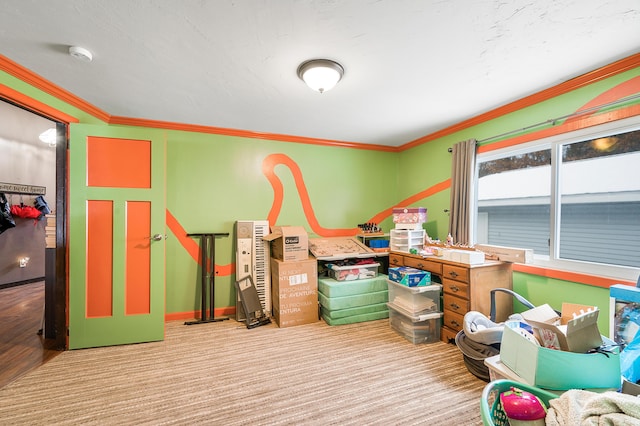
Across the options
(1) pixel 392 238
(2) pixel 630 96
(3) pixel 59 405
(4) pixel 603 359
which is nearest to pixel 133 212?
(3) pixel 59 405

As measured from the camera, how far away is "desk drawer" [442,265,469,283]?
2418mm

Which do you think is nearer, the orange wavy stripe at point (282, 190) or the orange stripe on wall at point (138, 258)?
the orange stripe on wall at point (138, 258)

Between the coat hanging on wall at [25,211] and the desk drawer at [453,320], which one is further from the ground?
the coat hanging on wall at [25,211]

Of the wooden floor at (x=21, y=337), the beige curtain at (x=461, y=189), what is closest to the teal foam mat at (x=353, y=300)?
the beige curtain at (x=461, y=189)

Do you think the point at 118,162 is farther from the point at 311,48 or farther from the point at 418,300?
A: the point at 418,300

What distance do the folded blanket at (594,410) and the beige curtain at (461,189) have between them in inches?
90.2

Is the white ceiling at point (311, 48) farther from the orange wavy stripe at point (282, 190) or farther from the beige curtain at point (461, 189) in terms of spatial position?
the orange wavy stripe at point (282, 190)

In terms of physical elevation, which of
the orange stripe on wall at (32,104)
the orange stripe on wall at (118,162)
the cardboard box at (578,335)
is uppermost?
the orange stripe on wall at (32,104)

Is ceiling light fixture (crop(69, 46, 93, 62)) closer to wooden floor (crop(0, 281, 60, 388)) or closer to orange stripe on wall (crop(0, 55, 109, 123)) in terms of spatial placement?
orange stripe on wall (crop(0, 55, 109, 123))

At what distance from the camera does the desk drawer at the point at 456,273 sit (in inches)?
95.2

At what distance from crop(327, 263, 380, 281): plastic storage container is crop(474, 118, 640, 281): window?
1587mm

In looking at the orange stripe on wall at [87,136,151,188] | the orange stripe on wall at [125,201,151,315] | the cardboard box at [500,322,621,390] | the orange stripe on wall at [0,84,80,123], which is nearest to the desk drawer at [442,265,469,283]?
the cardboard box at [500,322,621,390]

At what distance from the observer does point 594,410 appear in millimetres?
793

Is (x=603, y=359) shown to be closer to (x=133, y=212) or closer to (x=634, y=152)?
(x=634, y=152)
